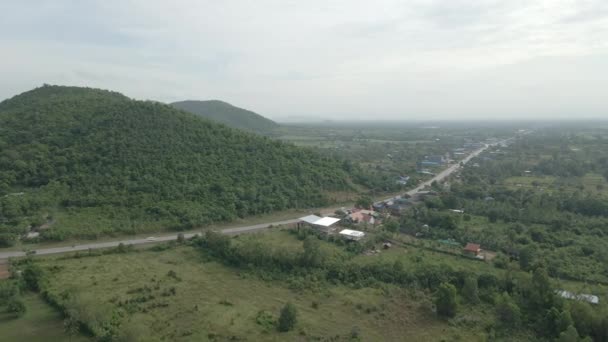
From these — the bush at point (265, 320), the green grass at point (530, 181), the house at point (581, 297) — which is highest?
the green grass at point (530, 181)

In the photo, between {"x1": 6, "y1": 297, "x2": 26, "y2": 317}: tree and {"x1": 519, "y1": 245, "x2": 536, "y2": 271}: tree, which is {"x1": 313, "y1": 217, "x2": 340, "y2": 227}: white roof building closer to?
{"x1": 519, "y1": 245, "x2": 536, "y2": 271}: tree

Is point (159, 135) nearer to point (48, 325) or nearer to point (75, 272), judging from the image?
point (75, 272)

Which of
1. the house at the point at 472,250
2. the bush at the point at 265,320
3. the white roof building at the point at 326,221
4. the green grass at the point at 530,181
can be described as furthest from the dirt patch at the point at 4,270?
the green grass at the point at 530,181

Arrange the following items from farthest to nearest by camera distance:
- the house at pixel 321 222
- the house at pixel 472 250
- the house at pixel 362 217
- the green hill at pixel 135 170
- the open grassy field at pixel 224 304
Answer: the house at pixel 362 217 → the green hill at pixel 135 170 → the house at pixel 321 222 → the house at pixel 472 250 → the open grassy field at pixel 224 304

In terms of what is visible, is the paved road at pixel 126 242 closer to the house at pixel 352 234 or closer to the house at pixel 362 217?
the house at pixel 362 217

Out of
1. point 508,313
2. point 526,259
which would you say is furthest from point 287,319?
point 526,259

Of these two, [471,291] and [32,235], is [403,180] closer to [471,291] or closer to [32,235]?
[471,291]

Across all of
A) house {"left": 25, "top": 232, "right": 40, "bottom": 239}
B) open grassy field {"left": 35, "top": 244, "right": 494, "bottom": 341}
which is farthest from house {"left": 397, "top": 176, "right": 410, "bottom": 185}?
house {"left": 25, "top": 232, "right": 40, "bottom": 239}
